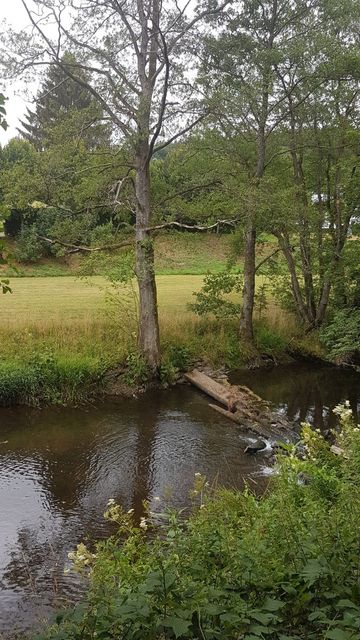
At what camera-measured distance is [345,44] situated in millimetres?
16328

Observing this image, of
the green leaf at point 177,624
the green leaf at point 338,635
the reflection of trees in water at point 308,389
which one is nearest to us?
the green leaf at point 338,635

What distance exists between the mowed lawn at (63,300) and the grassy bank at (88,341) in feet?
0.12

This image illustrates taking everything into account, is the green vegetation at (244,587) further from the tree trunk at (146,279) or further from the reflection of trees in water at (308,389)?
the tree trunk at (146,279)

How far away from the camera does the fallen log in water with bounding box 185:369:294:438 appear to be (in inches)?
482

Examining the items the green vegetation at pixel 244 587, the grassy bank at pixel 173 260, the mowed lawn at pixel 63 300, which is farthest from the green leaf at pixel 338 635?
the mowed lawn at pixel 63 300

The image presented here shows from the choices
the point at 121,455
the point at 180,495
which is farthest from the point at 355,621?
the point at 121,455

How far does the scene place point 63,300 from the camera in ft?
70.4

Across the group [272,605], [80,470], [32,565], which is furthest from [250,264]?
[272,605]

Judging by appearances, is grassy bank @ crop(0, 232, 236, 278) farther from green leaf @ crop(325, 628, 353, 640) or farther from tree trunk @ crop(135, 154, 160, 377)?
green leaf @ crop(325, 628, 353, 640)

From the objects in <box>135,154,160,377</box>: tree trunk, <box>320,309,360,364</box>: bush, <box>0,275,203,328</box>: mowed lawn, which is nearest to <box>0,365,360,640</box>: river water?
<box>135,154,160,377</box>: tree trunk

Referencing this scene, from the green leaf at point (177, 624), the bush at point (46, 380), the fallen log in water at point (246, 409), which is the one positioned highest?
the green leaf at point (177, 624)

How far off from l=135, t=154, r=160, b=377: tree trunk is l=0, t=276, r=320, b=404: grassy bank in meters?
0.43

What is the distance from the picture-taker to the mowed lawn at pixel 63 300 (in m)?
17.4

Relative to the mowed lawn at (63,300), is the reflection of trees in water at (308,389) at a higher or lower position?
lower
